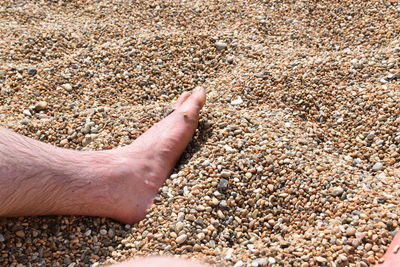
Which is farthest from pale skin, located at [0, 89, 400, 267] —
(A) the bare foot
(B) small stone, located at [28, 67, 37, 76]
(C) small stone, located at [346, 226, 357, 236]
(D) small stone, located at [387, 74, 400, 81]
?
(D) small stone, located at [387, 74, 400, 81]

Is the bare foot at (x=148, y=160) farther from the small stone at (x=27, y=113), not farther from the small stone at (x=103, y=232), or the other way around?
the small stone at (x=27, y=113)

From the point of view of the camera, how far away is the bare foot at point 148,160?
7.36 feet

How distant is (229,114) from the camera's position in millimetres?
2711

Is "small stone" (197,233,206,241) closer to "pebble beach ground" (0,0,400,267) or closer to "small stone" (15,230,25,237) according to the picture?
"pebble beach ground" (0,0,400,267)

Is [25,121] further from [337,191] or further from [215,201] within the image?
[337,191]

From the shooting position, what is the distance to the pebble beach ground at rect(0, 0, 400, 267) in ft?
6.91

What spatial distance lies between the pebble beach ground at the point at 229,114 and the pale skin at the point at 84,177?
2.5 inches

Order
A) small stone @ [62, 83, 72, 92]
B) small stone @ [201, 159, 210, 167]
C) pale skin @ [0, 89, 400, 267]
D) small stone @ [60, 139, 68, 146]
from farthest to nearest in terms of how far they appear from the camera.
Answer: small stone @ [62, 83, 72, 92] → small stone @ [60, 139, 68, 146] → small stone @ [201, 159, 210, 167] → pale skin @ [0, 89, 400, 267]

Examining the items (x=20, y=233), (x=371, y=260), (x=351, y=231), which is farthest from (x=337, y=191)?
(x=20, y=233)

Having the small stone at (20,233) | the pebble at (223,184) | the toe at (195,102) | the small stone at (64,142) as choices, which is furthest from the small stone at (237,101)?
the small stone at (20,233)

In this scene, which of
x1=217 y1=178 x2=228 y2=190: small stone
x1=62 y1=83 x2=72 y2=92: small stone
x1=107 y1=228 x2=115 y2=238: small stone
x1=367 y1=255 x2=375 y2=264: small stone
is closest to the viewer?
x1=367 y1=255 x2=375 y2=264: small stone

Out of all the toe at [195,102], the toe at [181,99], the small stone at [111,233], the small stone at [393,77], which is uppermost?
the small stone at [393,77]

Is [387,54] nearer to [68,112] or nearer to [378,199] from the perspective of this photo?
[378,199]

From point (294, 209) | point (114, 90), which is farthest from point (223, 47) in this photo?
point (294, 209)
